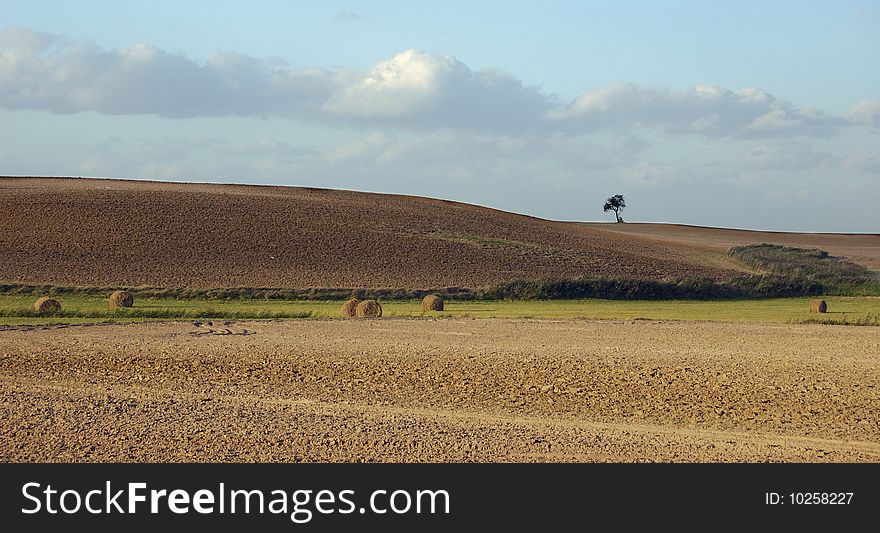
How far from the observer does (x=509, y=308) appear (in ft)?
131

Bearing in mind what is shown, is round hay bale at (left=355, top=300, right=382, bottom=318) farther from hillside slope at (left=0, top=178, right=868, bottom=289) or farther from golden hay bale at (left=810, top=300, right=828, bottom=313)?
golden hay bale at (left=810, top=300, right=828, bottom=313)

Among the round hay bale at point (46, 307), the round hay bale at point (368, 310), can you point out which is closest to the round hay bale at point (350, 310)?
the round hay bale at point (368, 310)

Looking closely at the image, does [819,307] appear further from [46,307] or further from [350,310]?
[46,307]

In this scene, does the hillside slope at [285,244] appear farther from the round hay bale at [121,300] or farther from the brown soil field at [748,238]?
the brown soil field at [748,238]

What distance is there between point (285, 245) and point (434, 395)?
4013cm

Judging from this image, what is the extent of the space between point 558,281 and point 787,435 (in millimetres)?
33173

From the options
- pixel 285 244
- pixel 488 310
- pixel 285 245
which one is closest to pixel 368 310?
pixel 488 310

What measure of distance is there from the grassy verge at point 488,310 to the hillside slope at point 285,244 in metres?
5.77

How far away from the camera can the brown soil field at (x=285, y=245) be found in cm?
4931

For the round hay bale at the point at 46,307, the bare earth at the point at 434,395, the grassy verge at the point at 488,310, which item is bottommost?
the bare earth at the point at 434,395

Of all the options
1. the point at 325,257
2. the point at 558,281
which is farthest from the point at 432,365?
the point at 325,257

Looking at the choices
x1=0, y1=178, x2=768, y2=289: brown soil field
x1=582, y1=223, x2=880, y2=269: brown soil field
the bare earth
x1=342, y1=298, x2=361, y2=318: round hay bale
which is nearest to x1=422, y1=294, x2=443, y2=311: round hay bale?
x1=342, y1=298, x2=361, y2=318: round hay bale

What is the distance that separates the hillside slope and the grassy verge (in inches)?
227
